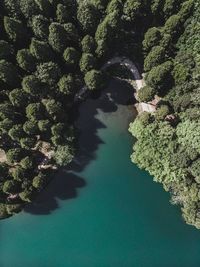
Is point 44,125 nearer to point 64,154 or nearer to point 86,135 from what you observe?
point 64,154

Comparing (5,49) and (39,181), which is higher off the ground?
(5,49)

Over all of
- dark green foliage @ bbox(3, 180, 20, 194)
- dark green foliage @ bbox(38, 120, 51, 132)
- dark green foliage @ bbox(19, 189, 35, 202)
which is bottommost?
dark green foliage @ bbox(19, 189, 35, 202)

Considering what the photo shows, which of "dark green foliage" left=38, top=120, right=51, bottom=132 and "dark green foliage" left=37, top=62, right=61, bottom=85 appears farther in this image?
"dark green foliage" left=38, top=120, right=51, bottom=132

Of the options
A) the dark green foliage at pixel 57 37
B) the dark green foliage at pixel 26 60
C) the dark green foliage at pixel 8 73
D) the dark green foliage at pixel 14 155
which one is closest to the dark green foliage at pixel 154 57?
the dark green foliage at pixel 57 37

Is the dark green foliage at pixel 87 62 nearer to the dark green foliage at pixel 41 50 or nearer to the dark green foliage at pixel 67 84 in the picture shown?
the dark green foliage at pixel 67 84

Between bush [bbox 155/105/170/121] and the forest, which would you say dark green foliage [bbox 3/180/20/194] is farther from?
bush [bbox 155/105/170/121]

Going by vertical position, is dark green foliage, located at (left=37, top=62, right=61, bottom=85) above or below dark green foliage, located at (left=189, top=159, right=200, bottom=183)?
above

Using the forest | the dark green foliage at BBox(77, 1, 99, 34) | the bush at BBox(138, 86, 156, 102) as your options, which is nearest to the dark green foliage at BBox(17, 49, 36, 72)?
the forest

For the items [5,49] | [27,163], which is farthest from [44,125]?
[5,49]
